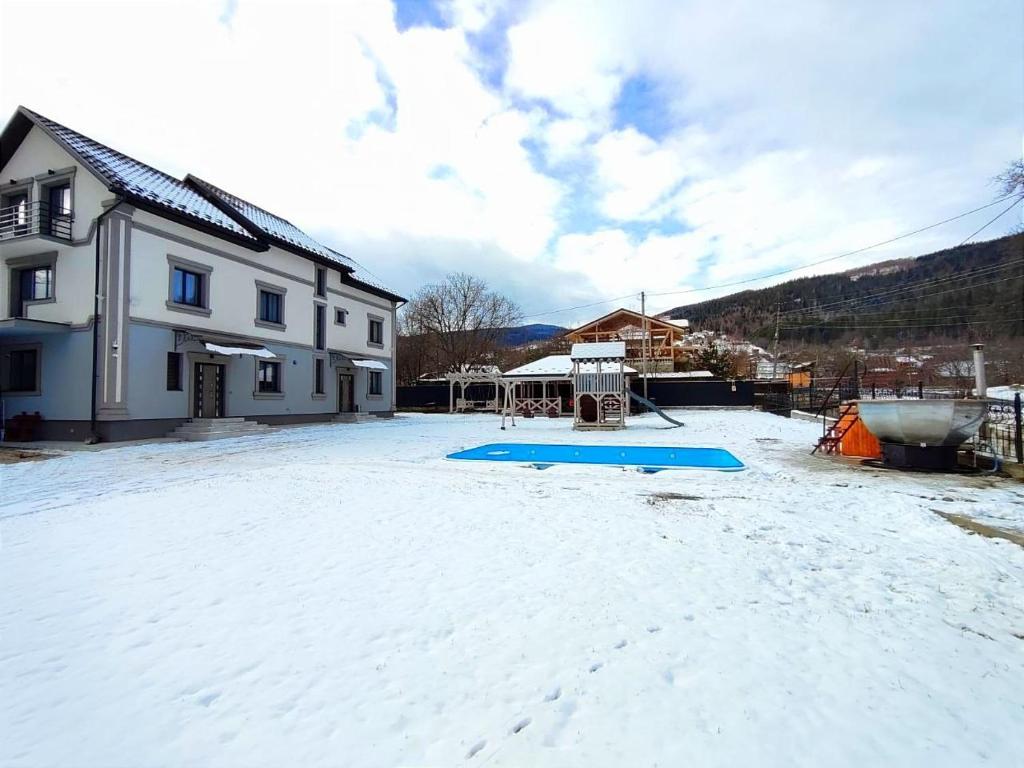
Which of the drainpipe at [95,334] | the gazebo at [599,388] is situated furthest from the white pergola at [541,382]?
the drainpipe at [95,334]

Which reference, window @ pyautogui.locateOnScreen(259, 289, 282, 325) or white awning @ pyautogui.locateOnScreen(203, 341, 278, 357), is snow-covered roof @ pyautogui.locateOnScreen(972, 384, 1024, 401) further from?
window @ pyautogui.locateOnScreen(259, 289, 282, 325)

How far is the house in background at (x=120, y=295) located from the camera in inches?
558

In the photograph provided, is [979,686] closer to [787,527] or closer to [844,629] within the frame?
[844,629]

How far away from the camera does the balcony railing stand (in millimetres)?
14758

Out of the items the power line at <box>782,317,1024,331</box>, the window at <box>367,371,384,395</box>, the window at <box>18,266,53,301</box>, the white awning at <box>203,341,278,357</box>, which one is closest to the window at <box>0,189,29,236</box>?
the window at <box>18,266,53,301</box>

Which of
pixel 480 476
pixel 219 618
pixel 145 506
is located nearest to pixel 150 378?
pixel 145 506

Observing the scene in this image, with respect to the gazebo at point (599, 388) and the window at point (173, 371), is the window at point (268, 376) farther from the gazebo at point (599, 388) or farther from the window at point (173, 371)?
the gazebo at point (599, 388)

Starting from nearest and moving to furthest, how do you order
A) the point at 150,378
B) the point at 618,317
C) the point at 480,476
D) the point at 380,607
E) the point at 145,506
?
the point at 380,607, the point at 145,506, the point at 480,476, the point at 150,378, the point at 618,317

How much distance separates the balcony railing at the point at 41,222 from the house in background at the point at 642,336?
106 feet

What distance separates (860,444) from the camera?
1060 centimetres

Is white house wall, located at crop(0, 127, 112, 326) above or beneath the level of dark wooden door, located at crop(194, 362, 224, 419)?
above

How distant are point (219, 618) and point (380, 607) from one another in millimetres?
1054

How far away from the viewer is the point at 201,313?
1666 centimetres

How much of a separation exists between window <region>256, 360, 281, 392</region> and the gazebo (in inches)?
472
